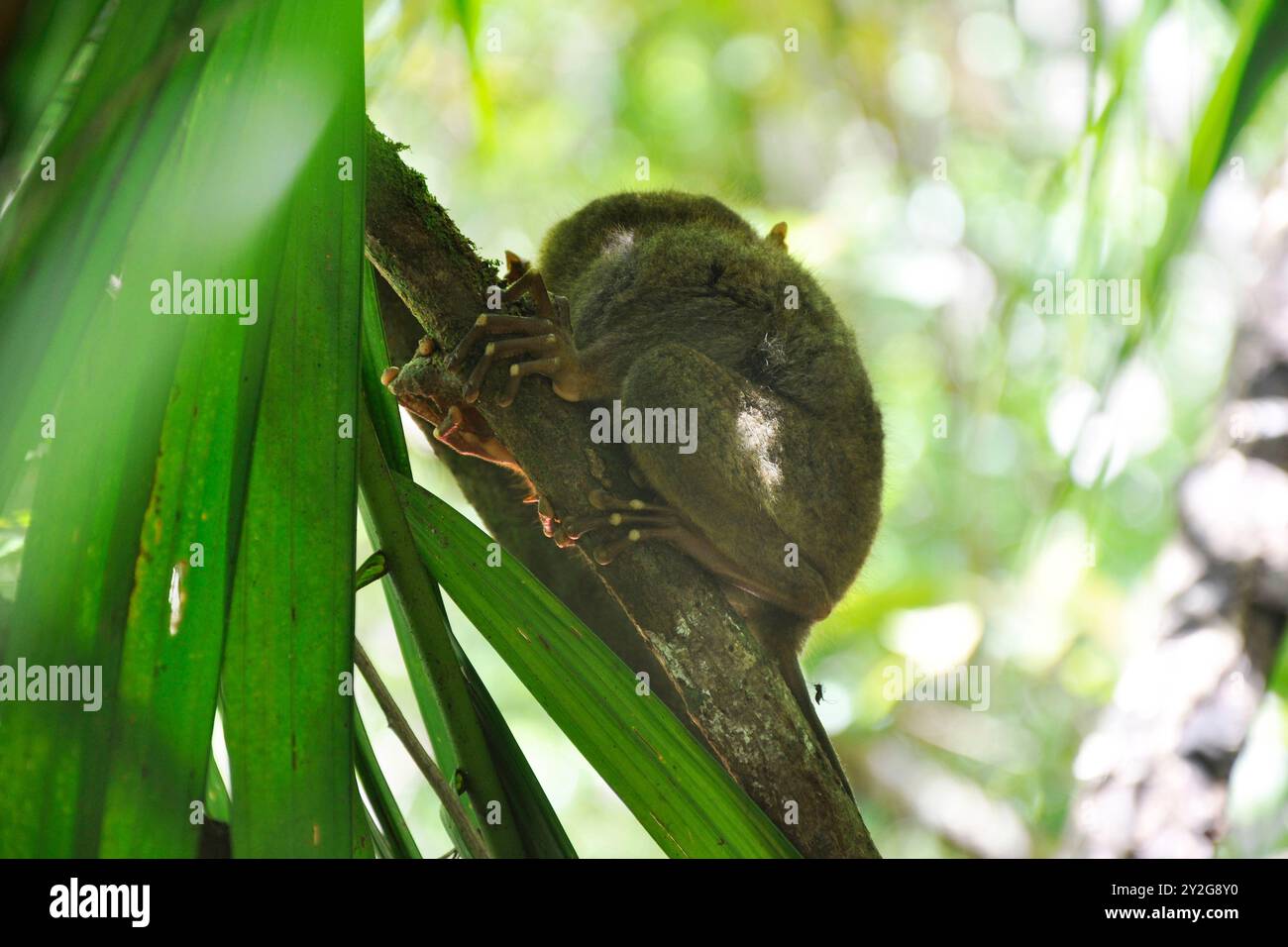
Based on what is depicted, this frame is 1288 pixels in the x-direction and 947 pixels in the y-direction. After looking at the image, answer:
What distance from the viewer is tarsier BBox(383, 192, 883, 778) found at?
2.36 metres

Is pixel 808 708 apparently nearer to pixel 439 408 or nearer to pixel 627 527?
pixel 627 527

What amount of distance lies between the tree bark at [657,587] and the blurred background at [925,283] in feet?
7.08

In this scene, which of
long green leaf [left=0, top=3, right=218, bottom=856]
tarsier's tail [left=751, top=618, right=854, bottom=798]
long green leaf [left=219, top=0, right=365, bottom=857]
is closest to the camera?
long green leaf [left=0, top=3, right=218, bottom=856]

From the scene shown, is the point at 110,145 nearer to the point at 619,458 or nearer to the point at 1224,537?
the point at 619,458

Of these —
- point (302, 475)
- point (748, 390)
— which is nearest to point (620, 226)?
point (748, 390)

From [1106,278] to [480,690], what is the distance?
3.16 m

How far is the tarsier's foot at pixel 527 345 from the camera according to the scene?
2.15 metres

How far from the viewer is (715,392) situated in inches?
110

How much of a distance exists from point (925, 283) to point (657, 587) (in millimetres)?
6352

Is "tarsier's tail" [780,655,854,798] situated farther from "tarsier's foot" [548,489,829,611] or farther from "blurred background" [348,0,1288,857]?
"blurred background" [348,0,1288,857]

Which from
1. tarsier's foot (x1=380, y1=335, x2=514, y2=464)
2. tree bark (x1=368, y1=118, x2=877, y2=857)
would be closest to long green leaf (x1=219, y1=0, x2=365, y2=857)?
tree bark (x1=368, y1=118, x2=877, y2=857)

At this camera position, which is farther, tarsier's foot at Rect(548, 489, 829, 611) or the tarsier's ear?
the tarsier's ear

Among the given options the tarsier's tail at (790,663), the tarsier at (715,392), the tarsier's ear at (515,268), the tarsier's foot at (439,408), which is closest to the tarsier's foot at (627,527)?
the tarsier at (715,392)

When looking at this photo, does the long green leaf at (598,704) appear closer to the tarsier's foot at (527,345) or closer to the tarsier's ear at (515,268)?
the tarsier's foot at (527,345)
